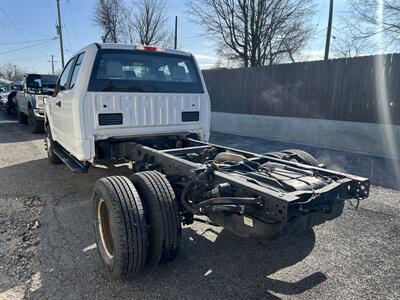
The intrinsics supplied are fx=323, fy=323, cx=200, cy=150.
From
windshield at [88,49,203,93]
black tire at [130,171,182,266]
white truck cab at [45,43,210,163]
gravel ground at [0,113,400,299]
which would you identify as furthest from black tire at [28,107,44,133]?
black tire at [130,171,182,266]

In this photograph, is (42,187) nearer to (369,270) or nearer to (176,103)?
(176,103)

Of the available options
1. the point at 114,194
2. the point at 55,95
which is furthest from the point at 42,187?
the point at 114,194

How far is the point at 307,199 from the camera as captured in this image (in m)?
2.53

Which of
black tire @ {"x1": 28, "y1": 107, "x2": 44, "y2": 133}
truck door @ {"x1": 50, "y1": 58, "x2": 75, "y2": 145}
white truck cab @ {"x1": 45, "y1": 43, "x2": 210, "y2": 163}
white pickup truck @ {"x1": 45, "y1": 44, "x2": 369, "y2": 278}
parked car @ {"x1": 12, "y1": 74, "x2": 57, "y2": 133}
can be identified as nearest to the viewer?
white pickup truck @ {"x1": 45, "y1": 44, "x2": 369, "y2": 278}

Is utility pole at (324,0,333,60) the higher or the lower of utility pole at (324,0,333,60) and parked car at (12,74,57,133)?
the higher

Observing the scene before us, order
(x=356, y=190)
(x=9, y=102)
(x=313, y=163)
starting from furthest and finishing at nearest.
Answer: (x=9, y=102) < (x=313, y=163) < (x=356, y=190)

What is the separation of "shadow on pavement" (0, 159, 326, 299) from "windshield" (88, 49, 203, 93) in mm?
1884

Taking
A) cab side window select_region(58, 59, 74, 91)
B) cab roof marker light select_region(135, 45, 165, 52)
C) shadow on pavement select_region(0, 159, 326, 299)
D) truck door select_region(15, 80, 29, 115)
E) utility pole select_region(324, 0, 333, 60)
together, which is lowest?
shadow on pavement select_region(0, 159, 326, 299)

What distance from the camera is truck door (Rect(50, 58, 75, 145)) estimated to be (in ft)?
17.5

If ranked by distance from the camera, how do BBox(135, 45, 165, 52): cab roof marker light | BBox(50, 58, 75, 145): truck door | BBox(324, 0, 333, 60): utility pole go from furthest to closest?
BBox(324, 0, 333, 60): utility pole < BBox(50, 58, 75, 145): truck door < BBox(135, 45, 165, 52): cab roof marker light

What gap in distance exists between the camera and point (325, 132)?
9.65 meters

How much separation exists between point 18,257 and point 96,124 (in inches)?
75.6

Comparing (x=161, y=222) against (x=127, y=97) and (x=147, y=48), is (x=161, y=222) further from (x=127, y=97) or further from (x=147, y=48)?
(x=147, y=48)

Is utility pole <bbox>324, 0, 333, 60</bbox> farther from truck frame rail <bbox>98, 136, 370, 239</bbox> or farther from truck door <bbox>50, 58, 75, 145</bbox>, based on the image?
truck frame rail <bbox>98, 136, 370, 239</bbox>
